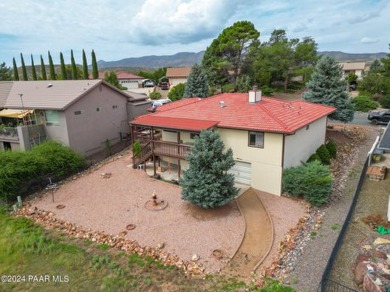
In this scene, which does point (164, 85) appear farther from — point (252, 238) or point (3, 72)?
point (252, 238)

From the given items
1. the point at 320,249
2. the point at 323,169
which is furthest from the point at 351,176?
the point at 320,249

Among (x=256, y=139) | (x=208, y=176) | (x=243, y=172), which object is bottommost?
(x=243, y=172)

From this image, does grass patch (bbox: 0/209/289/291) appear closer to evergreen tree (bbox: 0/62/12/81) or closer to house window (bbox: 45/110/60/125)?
house window (bbox: 45/110/60/125)

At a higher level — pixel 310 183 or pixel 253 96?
pixel 253 96

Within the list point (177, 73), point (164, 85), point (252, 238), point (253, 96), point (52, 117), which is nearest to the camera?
point (252, 238)

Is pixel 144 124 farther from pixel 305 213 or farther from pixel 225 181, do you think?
pixel 305 213

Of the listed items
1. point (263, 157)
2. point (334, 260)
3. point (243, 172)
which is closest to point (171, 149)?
point (243, 172)
